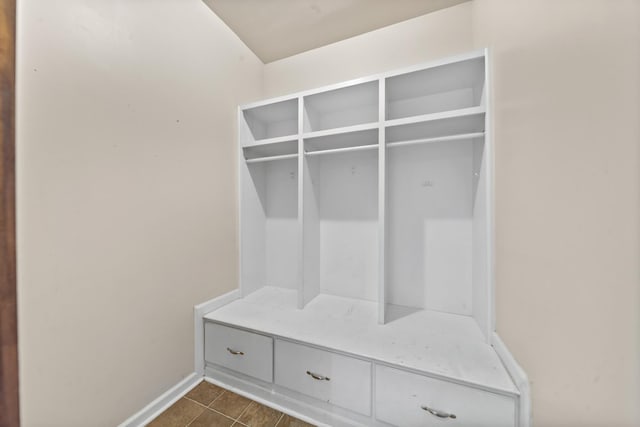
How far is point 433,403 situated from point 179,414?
4.59ft

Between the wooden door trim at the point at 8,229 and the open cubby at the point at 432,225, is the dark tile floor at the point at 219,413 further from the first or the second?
the open cubby at the point at 432,225

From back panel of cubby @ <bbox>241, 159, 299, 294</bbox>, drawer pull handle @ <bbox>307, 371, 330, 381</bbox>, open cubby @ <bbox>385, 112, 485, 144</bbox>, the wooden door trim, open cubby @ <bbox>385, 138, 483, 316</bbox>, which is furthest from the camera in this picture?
back panel of cubby @ <bbox>241, 159, 299, 294</bbox>

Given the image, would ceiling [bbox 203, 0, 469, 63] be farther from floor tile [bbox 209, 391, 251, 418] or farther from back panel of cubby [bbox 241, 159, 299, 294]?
floor tile [bbox 209, 391, 251, 418]

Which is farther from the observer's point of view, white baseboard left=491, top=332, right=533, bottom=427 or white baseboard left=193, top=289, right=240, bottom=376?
white baseboard left=193, top=289, right=240, bottom=376

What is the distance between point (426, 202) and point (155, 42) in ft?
6.82

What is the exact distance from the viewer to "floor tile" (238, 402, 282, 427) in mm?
1234

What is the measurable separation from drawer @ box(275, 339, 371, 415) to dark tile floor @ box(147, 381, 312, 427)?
17 centimetres

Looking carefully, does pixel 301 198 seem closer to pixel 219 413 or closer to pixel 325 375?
pixel 325 375

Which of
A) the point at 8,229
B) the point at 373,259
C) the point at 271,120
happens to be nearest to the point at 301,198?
the point at 373,259

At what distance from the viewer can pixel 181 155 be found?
56.5 inches

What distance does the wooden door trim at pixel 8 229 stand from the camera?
0.79 meters

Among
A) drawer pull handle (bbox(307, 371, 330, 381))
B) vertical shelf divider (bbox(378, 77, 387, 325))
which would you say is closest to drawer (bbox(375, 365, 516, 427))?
drawer pull handle (bbox(307, 371, 330, 381))

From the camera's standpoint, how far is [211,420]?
4.06ft

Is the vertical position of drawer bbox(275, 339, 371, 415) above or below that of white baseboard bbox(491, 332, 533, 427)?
below
